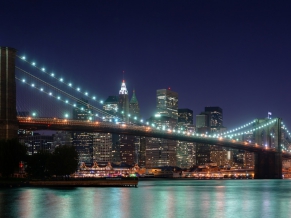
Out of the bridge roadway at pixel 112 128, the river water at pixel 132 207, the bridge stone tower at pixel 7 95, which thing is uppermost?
the bridge stone tower at pixel 7 95

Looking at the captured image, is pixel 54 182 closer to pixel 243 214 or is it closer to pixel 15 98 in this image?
pixel 15 98

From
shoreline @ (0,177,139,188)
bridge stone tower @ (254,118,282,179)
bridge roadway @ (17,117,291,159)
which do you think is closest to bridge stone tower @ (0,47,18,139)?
bridge roadway @ (17,117,291,159)

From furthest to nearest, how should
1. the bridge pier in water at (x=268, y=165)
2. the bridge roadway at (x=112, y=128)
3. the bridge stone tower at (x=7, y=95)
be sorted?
1. the bridge pier in water at (x=268, y=165)
2. the bridge roadway at (x=112, y=128)
3. the bridge stone tower at (x=7, y=95)

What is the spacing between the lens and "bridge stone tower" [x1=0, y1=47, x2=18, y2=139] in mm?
73250

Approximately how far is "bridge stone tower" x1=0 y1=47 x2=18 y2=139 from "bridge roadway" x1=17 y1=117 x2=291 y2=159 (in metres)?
2.26

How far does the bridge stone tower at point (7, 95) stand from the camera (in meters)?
73.2

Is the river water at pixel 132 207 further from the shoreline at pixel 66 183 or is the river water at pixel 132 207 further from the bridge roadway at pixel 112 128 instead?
the bridge roadway at pixel 112 128

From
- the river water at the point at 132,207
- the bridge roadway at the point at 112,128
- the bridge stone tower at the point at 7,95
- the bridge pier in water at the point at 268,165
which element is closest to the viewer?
the river water at the point at 132,207

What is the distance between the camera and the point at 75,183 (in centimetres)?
7150

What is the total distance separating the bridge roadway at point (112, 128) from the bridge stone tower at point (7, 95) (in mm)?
2265

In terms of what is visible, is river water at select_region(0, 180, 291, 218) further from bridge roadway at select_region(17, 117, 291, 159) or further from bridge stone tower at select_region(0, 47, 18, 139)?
bridge roadway at select_region(17, 117, 291, 159)

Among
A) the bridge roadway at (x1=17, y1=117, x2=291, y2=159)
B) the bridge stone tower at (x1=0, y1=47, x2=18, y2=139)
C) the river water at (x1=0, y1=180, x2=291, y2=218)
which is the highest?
the bridge stone tower at (x1=0, y1=47, x2=18, y2=139)

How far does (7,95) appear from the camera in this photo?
74062 mm

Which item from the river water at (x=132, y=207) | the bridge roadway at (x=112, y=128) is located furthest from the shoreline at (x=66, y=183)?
the river water at (x=132, y=207)
